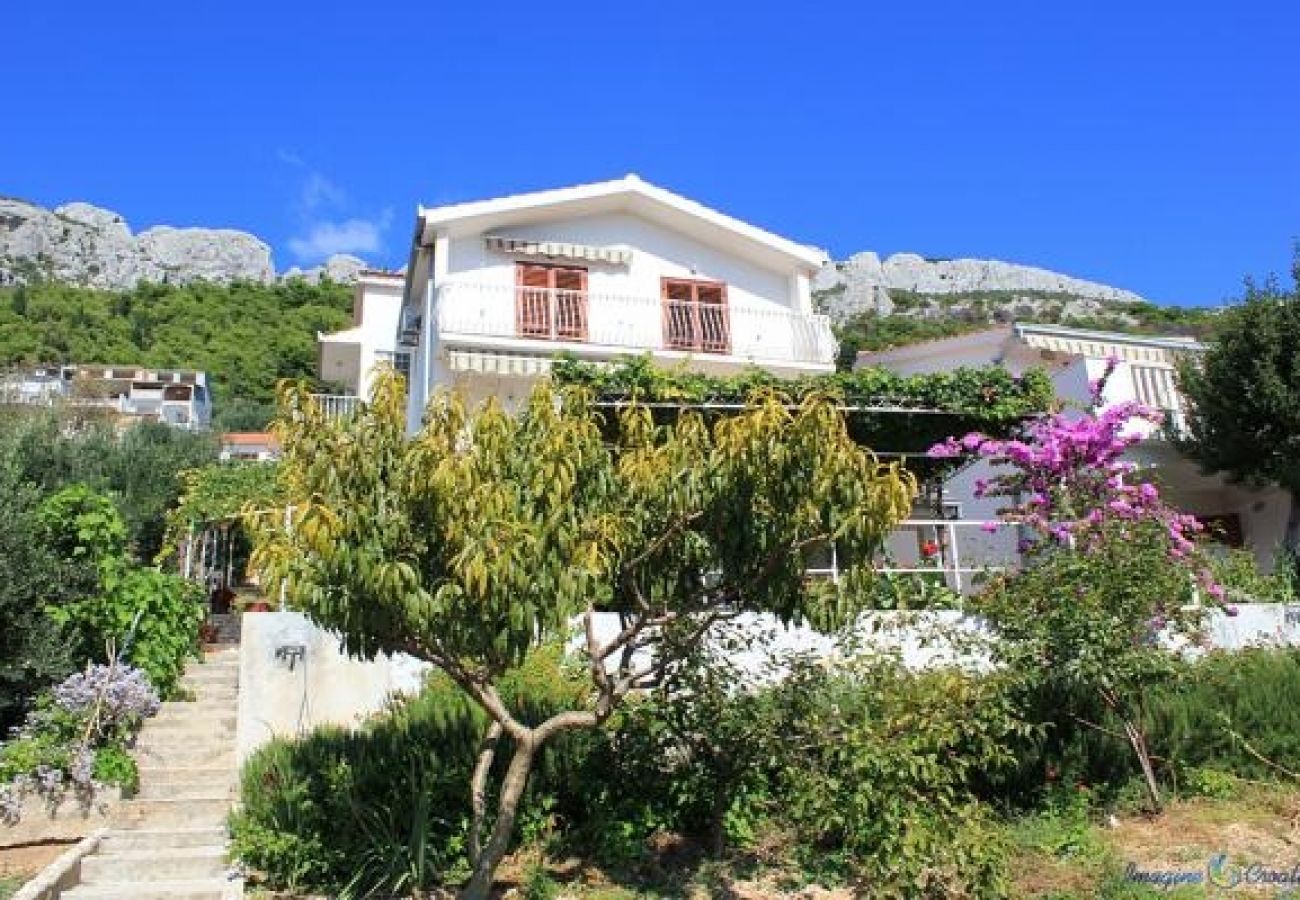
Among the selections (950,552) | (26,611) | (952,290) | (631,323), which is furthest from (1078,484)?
(952,290)

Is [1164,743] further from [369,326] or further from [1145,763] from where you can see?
[369,326]

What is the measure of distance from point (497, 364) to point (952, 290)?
79036mm

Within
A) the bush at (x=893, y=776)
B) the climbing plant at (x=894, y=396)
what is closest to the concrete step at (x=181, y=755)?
the bush at (x=893, y=776)

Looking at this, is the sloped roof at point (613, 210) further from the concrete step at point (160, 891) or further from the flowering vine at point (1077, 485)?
the concrete step at point (160, 891)

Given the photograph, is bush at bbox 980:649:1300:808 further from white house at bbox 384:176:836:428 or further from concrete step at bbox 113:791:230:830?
white house at bbox 384:176:836:428

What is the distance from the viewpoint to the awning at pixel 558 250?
22.1 m

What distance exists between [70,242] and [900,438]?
11172 cm

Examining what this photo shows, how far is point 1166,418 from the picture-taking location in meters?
20.0

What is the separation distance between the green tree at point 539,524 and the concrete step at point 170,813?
12.8 ft

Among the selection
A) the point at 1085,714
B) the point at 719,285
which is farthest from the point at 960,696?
the point at 719,285

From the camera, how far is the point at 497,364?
1916 cm

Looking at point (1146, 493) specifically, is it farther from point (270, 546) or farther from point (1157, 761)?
point (270, 546)

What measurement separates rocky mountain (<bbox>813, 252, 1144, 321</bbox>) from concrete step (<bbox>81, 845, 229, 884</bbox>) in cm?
5871

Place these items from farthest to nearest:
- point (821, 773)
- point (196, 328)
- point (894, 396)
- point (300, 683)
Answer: point (196, 328) → point (894, 396) → point (300, 683) → point (821, 773)
